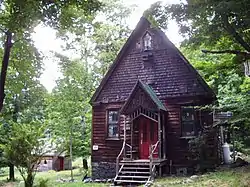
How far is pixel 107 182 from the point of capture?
15.1 m

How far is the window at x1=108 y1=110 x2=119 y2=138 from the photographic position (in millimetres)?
16319

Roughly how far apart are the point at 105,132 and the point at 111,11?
462 inches

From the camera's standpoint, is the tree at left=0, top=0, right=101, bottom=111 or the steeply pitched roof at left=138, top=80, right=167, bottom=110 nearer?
the tree at left=0, top=0, right=101, bottom=111

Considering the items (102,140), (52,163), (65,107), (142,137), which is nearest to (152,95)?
(142,137)

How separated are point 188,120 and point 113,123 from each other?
163 inches

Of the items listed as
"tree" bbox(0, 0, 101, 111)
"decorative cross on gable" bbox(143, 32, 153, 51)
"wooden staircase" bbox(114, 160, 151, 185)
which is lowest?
"wooden staircase" bbox(114, 160, 151, 185)

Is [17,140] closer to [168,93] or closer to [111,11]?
[168,93]

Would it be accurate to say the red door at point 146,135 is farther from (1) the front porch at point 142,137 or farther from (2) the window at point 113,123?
(2) the window at point 113,123

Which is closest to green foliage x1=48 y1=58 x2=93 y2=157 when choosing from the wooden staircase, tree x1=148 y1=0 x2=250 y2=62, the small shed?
the wooden staircase

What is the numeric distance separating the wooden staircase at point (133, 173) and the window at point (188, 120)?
8.67 feet

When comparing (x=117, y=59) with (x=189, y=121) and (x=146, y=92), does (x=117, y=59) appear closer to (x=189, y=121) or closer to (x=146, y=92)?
(x=146, y=92)

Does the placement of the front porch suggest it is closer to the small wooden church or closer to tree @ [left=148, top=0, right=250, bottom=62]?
the small wooden church

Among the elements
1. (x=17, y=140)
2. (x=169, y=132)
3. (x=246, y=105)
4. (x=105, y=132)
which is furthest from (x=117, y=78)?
(x=246, y=105)

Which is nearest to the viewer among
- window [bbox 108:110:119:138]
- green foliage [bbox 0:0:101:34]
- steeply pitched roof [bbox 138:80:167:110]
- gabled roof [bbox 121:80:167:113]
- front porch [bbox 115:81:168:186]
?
green foliage [bbox 0:0:101:34]
